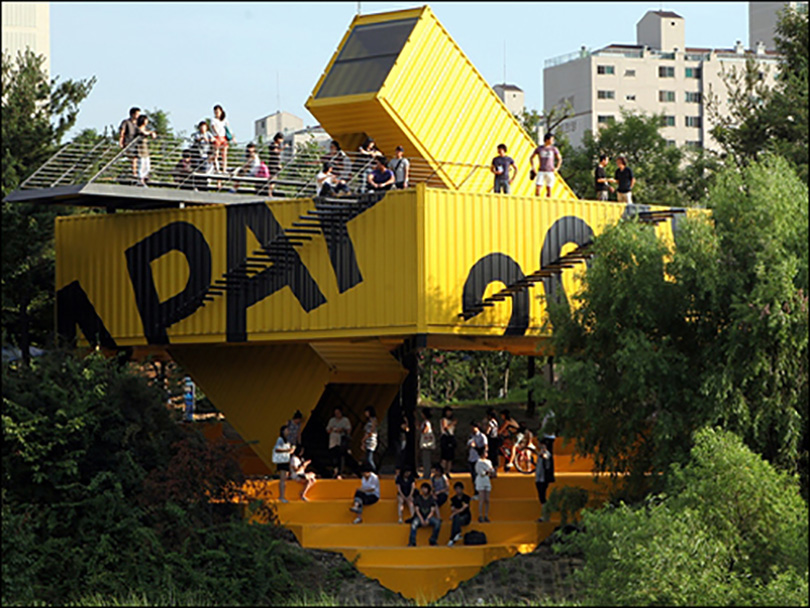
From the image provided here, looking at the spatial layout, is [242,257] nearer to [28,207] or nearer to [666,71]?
[28,207]

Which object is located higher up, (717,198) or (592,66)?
(592,66)

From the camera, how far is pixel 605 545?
22453mm

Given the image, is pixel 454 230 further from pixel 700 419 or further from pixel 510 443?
pixel 700 419

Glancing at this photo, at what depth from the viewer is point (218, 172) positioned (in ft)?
107

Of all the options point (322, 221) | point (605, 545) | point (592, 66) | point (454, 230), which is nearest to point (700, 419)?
point (605, 545)

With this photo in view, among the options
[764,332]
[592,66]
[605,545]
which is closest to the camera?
[605,545]

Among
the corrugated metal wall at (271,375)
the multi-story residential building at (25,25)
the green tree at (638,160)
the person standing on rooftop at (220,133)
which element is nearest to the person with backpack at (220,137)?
the person standing on rooftop at (220,133)

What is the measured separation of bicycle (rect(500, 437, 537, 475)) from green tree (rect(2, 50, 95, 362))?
11.6m

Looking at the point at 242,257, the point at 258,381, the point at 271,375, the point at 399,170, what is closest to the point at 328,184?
the point at 399,170

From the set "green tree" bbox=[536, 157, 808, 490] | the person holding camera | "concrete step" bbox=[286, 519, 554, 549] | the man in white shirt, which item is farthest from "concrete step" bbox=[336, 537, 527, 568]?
the person holding camera

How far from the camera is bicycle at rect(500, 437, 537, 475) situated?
31.2 m

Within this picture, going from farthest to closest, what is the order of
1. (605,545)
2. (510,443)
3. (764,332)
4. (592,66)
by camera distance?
(592,66), (510,443), (764,332), (605,545)

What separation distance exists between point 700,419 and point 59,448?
11.5m

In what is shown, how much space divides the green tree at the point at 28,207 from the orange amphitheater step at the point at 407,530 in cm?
1024
